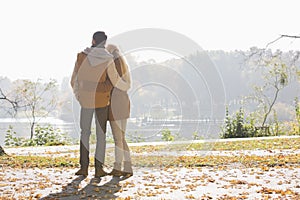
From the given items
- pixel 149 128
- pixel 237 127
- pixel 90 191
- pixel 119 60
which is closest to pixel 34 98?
pixel 149 128

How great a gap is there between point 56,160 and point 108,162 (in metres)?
1.06

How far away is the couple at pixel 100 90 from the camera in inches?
210

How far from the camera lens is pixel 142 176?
5.67m

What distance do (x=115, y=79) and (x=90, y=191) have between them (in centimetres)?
144

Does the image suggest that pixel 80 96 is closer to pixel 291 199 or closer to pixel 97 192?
pixel 97 192

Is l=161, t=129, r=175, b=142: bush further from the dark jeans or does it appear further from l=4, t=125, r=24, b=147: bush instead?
the dark jeans

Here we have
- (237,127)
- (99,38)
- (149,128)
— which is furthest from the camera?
(237,127)

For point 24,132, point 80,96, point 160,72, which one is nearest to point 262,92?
point 24,132

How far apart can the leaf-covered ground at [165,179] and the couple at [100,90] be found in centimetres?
42

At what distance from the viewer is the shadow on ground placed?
14.7 ft

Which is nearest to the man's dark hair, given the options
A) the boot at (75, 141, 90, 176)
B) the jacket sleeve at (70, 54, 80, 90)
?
the jacket sleeve at (70, 54, 80, 90)

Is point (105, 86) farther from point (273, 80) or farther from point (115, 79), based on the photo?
point (273, 80)

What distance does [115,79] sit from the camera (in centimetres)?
545

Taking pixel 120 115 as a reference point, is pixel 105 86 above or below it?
above
